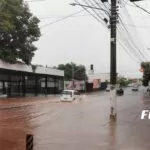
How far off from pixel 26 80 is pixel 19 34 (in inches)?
472

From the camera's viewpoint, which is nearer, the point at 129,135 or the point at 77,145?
the point at 77,145

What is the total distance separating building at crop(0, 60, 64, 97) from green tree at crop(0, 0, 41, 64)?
153 centimetres

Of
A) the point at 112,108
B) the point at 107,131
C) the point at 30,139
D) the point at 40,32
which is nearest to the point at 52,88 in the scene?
the point at 40,32

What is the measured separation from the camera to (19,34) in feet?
204

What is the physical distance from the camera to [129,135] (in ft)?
67.5

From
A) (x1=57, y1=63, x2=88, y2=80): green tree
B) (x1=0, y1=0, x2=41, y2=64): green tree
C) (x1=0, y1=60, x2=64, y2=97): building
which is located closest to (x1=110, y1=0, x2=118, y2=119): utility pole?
(x1=0, y1=0, x2=41, y2=64): green tree

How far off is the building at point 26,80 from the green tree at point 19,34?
1.53 metres

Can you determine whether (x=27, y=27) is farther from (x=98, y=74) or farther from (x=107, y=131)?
(x=98, y=74)

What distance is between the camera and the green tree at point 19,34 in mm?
57903

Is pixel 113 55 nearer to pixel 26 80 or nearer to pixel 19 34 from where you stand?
pixel 19 34

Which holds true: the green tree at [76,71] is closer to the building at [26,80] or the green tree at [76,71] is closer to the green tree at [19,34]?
the building at [26,80]

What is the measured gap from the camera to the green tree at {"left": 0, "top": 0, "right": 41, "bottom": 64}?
2280 inches

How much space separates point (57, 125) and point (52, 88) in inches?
2529

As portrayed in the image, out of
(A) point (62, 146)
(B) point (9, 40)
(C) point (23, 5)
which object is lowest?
(A) point (62, 146)
